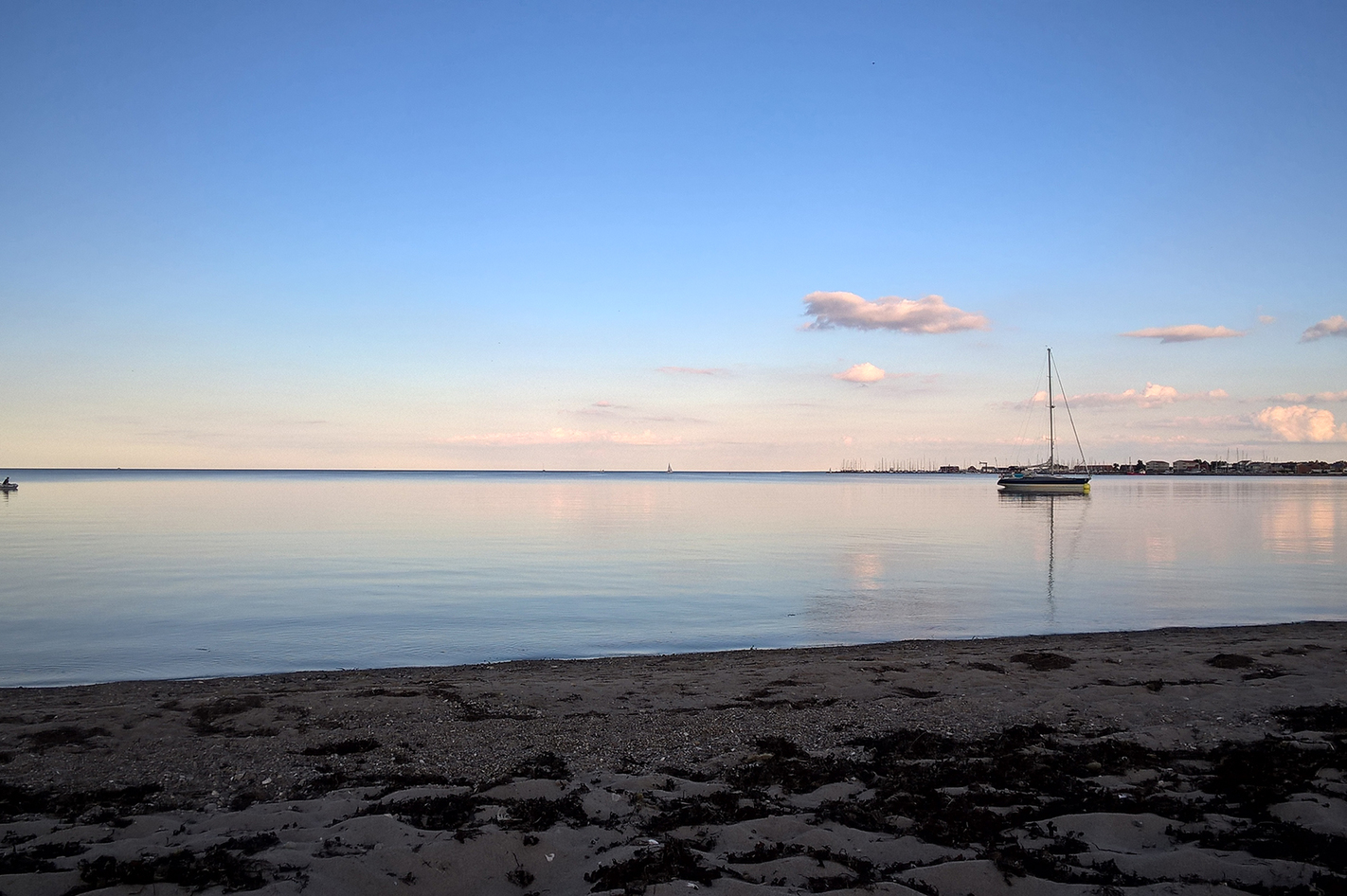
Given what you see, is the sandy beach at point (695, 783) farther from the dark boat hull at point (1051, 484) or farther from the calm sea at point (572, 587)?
the dark boat hull at point (1051, 484)

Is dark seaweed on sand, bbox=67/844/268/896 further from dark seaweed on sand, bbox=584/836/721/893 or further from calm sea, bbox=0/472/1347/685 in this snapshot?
calm sea, bbox=0/472/1347/685

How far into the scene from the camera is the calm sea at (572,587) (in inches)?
566

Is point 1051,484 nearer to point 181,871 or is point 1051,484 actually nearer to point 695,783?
point 695,783

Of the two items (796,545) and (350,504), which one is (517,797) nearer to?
(796,545)

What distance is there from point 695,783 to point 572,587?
15.0 meters

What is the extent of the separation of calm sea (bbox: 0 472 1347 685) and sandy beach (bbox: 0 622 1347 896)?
12.8ft

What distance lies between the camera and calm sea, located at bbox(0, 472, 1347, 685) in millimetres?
14367

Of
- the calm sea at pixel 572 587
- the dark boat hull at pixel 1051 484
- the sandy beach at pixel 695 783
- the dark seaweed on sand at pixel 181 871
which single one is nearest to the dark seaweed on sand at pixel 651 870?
the sandy beach at pixel 695 783

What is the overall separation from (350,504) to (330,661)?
52.3m

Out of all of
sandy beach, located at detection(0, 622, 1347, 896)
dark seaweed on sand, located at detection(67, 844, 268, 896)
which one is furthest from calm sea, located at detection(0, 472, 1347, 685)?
dark seaweed on sand, located at detection(67, 844, 268, 896)

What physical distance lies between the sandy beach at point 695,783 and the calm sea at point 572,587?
3896 mm

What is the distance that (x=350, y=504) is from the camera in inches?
2434

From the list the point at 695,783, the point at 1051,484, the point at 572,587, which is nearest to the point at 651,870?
the point at 695,783

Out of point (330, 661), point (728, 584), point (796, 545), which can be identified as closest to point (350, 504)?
point (796, 545)
